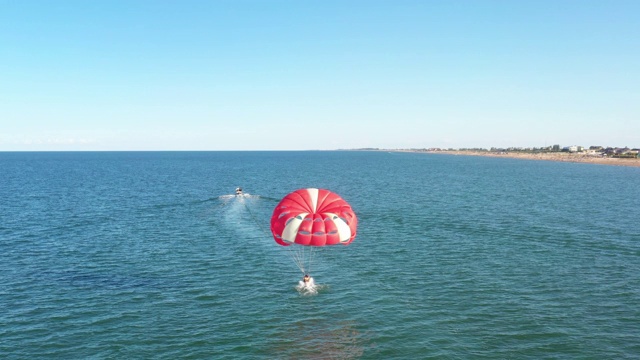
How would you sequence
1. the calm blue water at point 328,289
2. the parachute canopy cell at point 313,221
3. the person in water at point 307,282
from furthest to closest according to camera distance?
1. the person in water at point 307,282
2. the parachute canopy cell at point 313,221
3. the calm blue water at point 328,289

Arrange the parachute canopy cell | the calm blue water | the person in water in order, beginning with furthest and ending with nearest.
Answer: the person in water < the parachute canopy cell < the calm blue water

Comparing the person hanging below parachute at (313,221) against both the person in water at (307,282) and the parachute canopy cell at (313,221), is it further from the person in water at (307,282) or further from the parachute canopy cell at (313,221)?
the person in water at (307,282)

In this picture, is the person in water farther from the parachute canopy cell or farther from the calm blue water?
the parachute canopy cell

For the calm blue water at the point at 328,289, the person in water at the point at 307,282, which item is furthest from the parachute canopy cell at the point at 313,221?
the calm blue water at the point at 328,289

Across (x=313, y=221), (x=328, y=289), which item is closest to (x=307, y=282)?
(x=328, y=289)

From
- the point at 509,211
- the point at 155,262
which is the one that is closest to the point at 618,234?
the point at 509,211

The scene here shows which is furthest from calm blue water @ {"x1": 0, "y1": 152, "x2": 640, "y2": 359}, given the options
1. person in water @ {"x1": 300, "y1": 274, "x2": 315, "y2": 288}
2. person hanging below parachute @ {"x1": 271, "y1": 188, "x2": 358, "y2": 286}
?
person hanging below parachute @ {"x1": 271, "y1": 188, "x2": 358, "y2": 286}

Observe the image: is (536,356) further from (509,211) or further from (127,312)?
(509,211)

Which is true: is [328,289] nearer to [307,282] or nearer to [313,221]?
[307,282]
